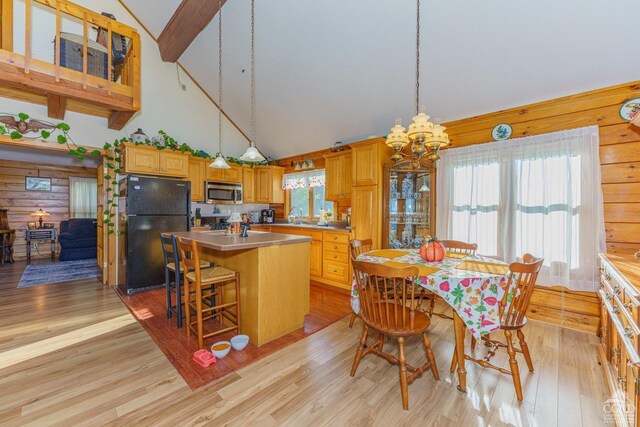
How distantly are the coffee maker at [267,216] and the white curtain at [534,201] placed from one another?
3.70m

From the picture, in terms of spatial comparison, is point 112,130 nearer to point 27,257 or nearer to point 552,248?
point 27,257

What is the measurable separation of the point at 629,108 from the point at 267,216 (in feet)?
18.3

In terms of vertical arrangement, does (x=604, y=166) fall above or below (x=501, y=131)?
below

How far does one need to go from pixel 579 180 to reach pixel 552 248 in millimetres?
753

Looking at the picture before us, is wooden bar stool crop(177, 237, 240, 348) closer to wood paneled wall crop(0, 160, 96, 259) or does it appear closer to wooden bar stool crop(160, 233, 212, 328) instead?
wooden bar stool crop(160, 233, 212, 328)

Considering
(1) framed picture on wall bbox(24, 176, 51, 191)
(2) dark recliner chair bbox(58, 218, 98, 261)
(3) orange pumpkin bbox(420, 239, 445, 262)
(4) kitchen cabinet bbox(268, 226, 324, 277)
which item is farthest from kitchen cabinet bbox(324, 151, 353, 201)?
(1) framed picture on wall bbox(24, 176, 51, 191)

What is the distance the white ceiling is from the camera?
2322 mm

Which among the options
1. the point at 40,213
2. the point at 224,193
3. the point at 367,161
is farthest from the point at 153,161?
the point at 40,213

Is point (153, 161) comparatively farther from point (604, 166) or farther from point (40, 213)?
point (604, 166)

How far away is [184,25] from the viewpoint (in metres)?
3.81

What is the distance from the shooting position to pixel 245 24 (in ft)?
11.9

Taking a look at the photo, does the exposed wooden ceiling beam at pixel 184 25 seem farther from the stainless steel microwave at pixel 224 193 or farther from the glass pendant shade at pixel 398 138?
the glass pendant shade at pixel 398 138

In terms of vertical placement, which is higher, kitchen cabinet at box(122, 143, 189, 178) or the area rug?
kitchen cabinet at box(122, 143, 189, 178)

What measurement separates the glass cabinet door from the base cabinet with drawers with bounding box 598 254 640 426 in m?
1.92
